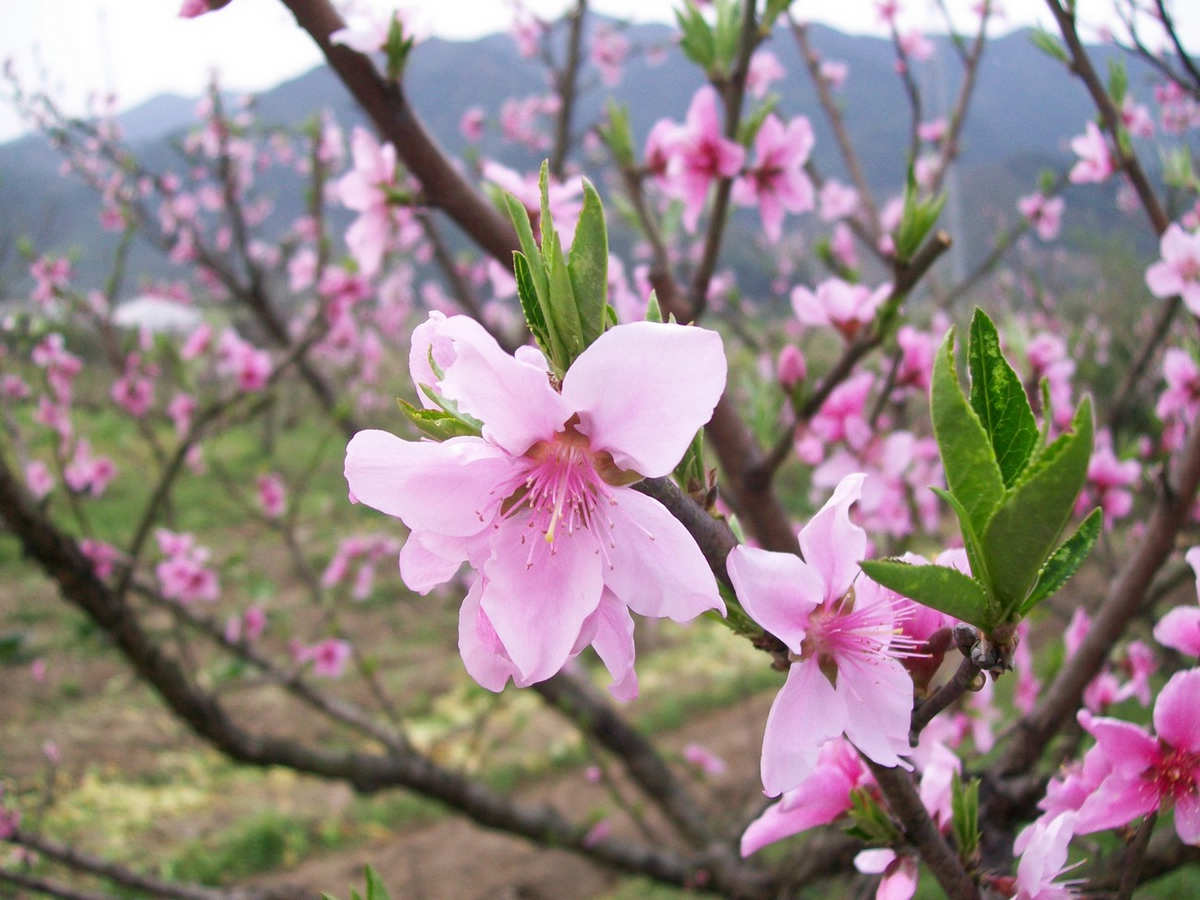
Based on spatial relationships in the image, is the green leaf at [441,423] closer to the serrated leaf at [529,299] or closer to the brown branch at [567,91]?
the serrated leaf at [529,299]

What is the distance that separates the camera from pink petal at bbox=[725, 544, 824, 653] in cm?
53

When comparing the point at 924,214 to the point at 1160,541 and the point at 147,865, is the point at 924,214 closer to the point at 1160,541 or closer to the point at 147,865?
the point at 1160,541

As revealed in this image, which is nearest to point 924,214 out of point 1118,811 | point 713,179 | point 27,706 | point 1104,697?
point 713,179

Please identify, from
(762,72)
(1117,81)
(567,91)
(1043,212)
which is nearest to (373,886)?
(1117,81)

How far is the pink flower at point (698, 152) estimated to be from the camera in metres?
1.62

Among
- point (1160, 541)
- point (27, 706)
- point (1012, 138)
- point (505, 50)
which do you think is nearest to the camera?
point (1160, 541)

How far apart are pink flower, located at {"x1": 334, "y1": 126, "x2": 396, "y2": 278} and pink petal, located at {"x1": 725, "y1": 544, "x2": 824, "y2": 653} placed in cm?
113

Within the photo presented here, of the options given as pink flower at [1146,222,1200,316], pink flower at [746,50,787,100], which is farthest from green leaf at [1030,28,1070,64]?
pink flower at [746,50,787,100]

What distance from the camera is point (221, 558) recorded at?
830 centimetres

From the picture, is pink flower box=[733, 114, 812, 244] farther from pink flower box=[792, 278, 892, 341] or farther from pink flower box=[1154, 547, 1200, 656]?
pink flower box=[1154, 547, 1200, 656]

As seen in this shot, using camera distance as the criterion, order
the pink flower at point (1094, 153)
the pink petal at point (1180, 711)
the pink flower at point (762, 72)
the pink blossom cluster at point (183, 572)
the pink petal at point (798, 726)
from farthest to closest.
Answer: the pink flower at point (762, 72)
the pink blossom cluster at point (183, 572)
the pink flower at point (1094, 153)
the pink petal at point (1180, 711)
the pink petal at point (798, 726)

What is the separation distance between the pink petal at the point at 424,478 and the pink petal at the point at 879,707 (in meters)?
0.28

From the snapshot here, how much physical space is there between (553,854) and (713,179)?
145 inches

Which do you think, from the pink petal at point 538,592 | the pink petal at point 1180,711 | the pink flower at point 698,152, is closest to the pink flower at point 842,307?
the pink flower at point 698,152
